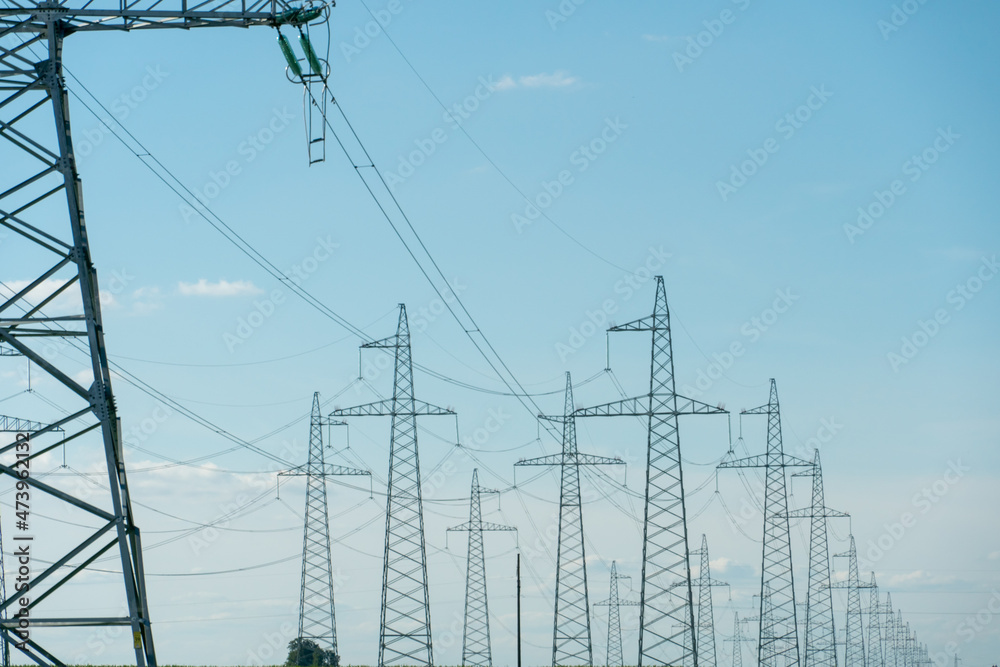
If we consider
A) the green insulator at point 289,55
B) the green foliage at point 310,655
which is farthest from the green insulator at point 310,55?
the green foliage at point 310,655

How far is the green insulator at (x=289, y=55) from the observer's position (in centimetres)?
2502

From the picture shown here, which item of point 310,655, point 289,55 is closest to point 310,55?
point 289,55

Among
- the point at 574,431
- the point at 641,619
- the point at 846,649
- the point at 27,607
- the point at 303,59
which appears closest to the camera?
the point at 27,607

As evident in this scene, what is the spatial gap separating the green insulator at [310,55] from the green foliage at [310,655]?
46.6 meters

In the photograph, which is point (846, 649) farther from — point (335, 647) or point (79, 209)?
point (79, 209)

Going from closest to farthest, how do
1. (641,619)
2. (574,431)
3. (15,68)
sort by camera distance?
(15,68) < (641,619) < (574,431)

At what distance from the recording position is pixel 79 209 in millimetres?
23297

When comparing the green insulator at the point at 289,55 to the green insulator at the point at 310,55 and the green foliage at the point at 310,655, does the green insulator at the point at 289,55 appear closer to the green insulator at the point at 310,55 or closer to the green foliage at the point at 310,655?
the green insulator at the point at 310,55

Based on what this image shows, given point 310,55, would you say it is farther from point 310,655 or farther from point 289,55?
point 310,655

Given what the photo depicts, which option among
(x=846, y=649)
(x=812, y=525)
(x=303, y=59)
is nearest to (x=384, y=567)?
(x=303, y=59)

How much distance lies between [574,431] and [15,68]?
157ft

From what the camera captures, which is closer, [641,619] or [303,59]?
[303,59]

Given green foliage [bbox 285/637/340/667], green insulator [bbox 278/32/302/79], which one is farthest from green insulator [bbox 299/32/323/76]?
green foliage [bbox 285/637/340/667]

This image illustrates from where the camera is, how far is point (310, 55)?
1010 inches
